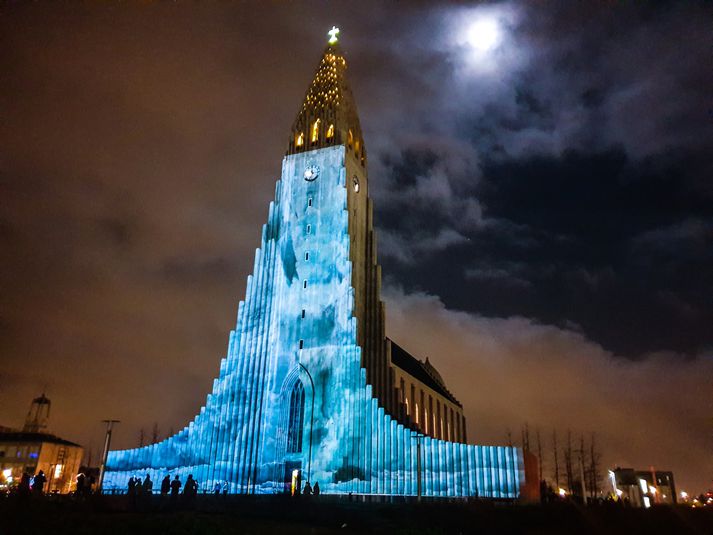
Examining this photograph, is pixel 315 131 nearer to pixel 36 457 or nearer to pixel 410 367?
pixel 410 367

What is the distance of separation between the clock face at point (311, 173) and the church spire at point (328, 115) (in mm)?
2188

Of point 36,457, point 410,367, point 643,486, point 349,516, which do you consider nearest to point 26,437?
point 36,457

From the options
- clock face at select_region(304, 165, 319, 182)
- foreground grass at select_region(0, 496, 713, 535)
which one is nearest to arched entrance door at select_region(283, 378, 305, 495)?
foreground grass at select_region(0, 496, 713, 535)

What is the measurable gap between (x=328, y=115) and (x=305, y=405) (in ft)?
86.0

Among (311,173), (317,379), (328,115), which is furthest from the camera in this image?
(328,115)

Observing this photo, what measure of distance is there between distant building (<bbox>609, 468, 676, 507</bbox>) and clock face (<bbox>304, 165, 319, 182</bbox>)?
38359 mm

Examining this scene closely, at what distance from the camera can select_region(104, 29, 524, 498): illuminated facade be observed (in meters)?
39.3

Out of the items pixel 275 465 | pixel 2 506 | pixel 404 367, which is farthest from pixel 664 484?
pixel 2 506

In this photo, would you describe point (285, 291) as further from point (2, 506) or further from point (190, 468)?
point (2, 506)

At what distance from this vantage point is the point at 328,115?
53.9m

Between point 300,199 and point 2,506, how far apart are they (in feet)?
111

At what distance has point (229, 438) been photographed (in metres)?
45.2

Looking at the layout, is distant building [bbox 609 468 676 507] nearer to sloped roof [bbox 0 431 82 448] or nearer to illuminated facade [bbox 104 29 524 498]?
illuminated facade [bbox 104 29 524 498]

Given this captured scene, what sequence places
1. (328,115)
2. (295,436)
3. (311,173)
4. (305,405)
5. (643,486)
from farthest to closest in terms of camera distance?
(643,486) < (328,115) < (311,173) < (305,405) < (295,436)
